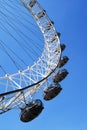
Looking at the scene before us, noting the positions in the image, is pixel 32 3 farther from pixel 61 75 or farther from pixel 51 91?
pixel 51 91

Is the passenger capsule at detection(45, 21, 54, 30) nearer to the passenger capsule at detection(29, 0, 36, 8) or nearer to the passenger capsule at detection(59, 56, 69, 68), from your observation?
the passenger capsule at detection(29, 0, 36, 8)

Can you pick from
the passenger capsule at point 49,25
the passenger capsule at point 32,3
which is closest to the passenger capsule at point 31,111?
the passenger capsule at point 49,25

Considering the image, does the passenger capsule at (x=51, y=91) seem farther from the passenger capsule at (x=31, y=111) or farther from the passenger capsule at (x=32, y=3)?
the passenger capsule at (x=32, y=3)

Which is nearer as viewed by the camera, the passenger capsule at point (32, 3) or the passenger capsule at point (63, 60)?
the passenger capsule at point (63, 60)

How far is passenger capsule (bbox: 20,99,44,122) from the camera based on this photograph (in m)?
26.1

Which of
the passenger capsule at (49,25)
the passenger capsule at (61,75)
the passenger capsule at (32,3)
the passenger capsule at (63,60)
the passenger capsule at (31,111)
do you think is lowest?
the passenger capsule at (63,60)

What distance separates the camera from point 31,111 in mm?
26141

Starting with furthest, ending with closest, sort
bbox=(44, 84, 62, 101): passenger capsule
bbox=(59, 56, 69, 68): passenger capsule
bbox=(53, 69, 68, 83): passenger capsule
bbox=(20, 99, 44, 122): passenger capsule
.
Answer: bbox=(59, 56, 69, 68): passenger capsule, bbox=(53, 69, 68, 83): passenger capsule, bbox=(44, 84, 62, 101): passenger capsule, bbox=(20, 99, 44, 122): passenger capsule

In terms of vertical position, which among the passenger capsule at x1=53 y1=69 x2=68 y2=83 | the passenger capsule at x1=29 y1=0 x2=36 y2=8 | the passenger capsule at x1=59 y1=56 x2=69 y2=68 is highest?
the passenger capsule at x1=29 y1=0 x2=36 y2=8

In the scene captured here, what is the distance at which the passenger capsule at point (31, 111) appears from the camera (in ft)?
85.6

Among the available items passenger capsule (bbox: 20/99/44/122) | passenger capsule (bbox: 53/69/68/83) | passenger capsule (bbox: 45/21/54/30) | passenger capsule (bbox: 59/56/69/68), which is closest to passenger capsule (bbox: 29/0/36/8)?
passenger capsule (bbox: 45/21/54/30)

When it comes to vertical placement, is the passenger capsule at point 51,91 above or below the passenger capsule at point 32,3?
below

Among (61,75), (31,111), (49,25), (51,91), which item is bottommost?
(61,75)

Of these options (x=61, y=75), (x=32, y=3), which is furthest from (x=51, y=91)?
(x=32, y=3)
